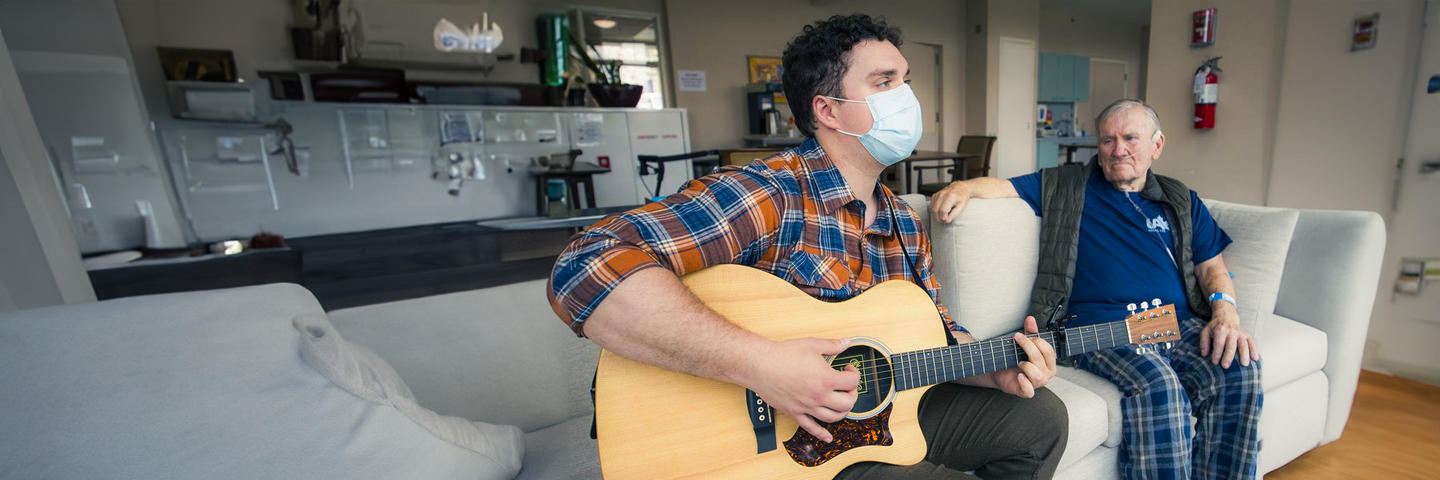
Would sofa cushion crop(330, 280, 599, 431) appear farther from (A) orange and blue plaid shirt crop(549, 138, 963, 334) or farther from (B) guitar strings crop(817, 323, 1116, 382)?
(B) guitar strings crop(817, 323, 1116, 382)

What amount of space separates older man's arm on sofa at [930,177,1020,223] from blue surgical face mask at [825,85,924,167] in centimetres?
49

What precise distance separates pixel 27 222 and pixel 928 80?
8325 mm

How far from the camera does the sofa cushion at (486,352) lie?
4.10ft

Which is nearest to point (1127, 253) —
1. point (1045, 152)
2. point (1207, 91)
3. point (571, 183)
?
point (1207, 91)

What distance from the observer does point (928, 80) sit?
7.73 meters

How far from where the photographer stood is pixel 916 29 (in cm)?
733

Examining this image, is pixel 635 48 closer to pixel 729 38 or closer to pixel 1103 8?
pixel 729 38

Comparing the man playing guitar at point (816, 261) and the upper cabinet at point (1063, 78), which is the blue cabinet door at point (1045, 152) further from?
the man playing guitar at point (816, 261)

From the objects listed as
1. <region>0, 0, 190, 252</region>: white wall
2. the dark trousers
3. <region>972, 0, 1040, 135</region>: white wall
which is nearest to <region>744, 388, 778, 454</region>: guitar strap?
the dark trousers

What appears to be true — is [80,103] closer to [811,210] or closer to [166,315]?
[166,315]

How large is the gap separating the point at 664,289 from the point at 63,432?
2.73ft

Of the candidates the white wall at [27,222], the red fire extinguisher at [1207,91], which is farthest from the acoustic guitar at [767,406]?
the red fire extinguisher at [1207,91]

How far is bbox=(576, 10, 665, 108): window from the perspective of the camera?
5855 millimetres

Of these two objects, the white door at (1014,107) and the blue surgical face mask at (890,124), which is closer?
the blue surgical face mask at (890,124)
